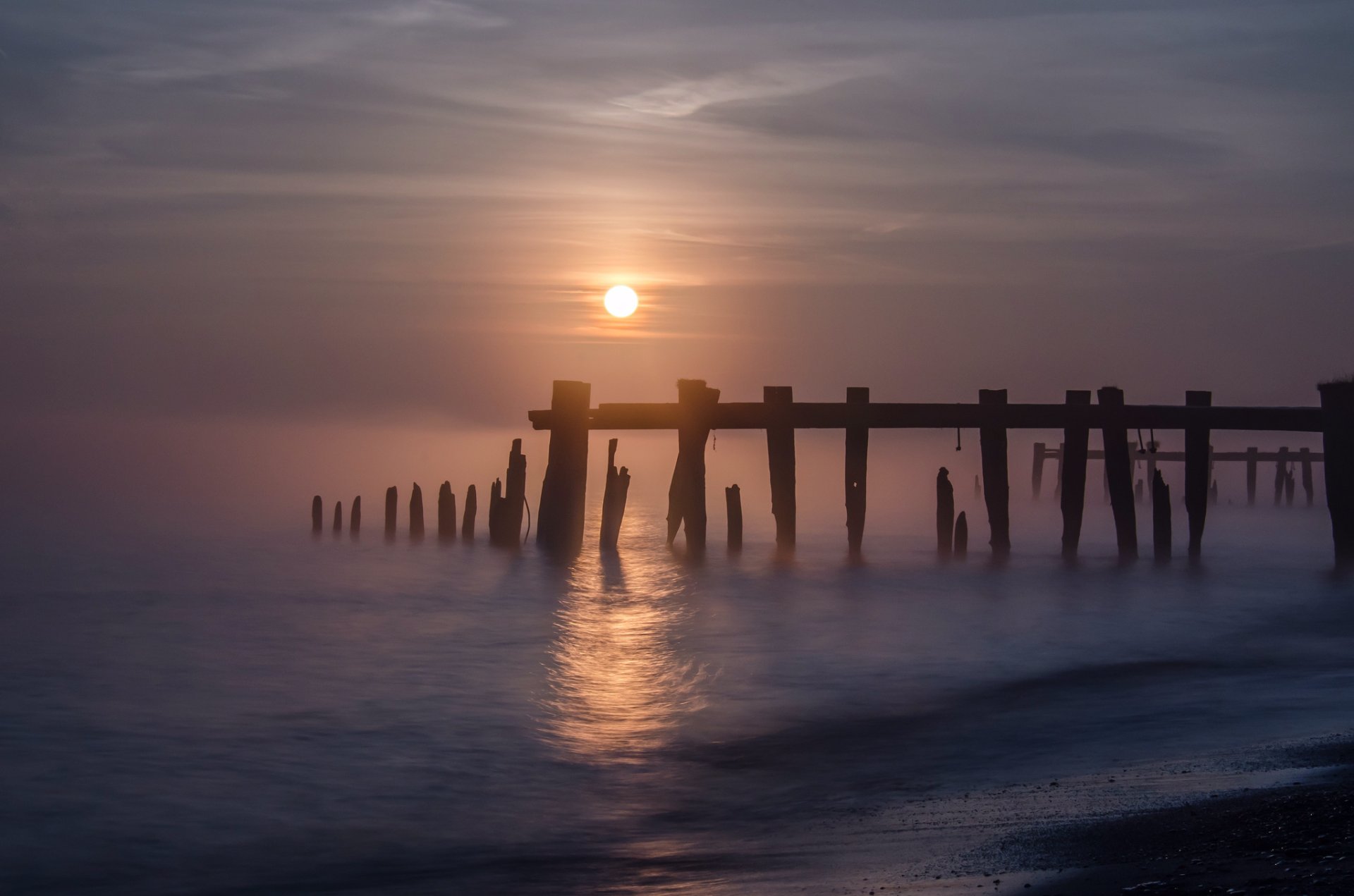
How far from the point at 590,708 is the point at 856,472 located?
8.40 m

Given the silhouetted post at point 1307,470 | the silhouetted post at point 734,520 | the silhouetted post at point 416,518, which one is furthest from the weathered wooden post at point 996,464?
the silhouetted post at point 1307,470

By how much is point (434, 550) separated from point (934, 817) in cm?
1585

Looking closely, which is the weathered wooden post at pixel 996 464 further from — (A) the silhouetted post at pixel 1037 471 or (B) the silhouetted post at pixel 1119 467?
(A) the silhouetted post at pixel 1037 471

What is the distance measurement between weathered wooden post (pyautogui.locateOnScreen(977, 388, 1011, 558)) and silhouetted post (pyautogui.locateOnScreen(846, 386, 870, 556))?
153cm

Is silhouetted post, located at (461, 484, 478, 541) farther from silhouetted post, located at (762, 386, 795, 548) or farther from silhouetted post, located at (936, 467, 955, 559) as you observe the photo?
silhouetted post, located at (936, 467, 955, 559)

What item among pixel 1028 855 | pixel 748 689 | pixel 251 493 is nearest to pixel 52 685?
pixel 748 689

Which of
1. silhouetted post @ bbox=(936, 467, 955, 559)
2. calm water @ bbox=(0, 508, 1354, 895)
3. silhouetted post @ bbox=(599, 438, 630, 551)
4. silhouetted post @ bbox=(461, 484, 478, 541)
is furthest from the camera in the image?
silhouetted post @ bbox=(461, 484, 478, 541)

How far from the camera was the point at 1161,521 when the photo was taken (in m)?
16.9

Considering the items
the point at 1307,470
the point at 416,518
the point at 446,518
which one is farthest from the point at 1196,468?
the point at 1307,470

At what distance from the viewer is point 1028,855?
187 inches

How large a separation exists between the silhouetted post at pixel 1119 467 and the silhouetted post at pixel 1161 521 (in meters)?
0.30

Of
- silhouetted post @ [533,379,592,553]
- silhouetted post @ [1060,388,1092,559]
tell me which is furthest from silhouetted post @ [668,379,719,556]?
silhouetted post @ [1060,388,1092,559]

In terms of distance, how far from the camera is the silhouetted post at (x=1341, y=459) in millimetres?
15195

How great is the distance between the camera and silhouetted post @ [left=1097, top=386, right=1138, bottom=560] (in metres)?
15.9
